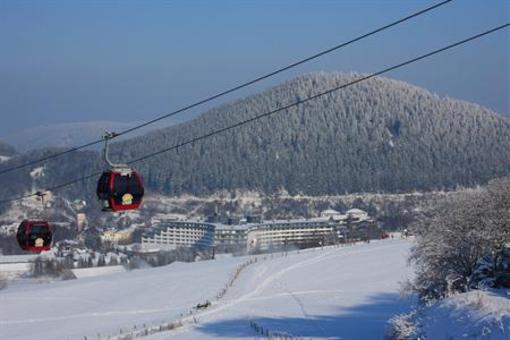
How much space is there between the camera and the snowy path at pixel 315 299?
82.7ft

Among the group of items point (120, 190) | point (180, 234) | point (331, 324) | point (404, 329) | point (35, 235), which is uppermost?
point (180, 234)

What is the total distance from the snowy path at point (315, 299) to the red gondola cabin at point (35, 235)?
5.45 m

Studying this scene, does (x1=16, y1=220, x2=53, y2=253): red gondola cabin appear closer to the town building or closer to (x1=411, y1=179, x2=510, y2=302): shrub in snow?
(x1=411, y1=179, x2=510, y2=302): shrub in snow

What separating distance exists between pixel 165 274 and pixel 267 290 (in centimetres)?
1052

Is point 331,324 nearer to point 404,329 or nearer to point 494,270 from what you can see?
point 494,270

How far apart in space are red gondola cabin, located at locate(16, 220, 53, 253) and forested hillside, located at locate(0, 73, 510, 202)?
362 feet

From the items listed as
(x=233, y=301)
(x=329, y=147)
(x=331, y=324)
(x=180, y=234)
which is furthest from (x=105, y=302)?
(x=329, y=147)

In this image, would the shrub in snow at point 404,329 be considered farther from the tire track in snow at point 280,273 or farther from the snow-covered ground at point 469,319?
the tire track in snow at point 280,273

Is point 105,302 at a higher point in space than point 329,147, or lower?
lower

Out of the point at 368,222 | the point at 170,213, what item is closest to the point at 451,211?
the point at 368,222

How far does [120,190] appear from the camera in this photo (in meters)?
13.0

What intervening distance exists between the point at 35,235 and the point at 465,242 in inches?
429

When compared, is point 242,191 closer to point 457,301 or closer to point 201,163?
point 201,163

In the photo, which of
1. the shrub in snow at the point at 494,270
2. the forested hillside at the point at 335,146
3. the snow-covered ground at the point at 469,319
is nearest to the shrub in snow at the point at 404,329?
the snow-covered ground at the point at 469,319
